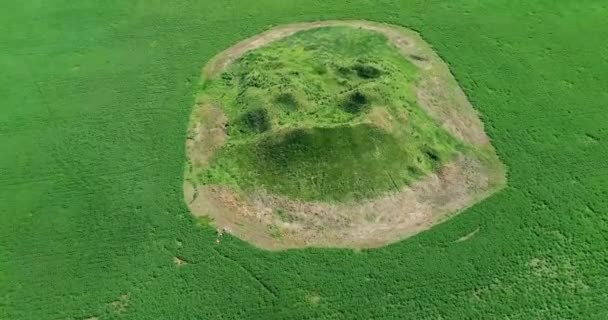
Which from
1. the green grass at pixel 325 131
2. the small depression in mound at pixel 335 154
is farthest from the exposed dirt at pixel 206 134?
the green grass at pixel 325 131

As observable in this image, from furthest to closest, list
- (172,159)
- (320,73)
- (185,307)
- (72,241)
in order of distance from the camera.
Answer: (320,73) < (172,159) < (72,241) < (185,307)

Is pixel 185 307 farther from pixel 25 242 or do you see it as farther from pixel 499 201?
pixel 499 201

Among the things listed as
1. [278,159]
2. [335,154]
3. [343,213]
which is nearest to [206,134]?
[278,159]

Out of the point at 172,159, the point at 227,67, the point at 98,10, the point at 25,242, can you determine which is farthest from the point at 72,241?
the point at 98,10

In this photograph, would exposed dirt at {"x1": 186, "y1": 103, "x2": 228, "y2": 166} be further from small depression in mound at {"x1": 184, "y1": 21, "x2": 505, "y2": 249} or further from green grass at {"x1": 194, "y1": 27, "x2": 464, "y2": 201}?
green grass at {"x1": 194, "y1": 27, "x2": 464, "y2": 201}

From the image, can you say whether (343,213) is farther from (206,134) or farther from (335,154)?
(206,134)

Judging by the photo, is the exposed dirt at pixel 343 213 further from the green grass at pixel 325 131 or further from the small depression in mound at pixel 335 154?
the green grass at pixel 325 131
